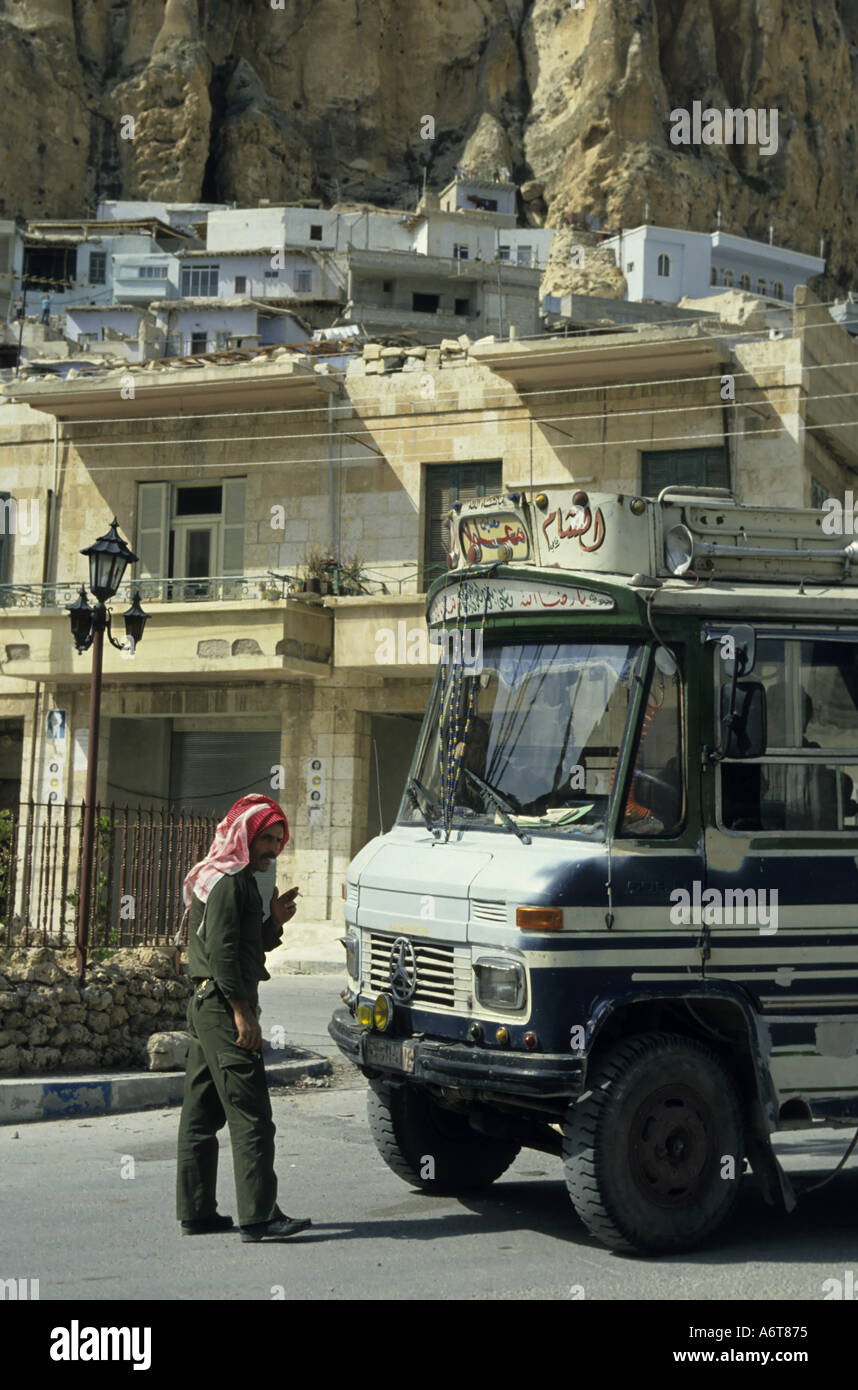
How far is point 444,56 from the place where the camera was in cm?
7569

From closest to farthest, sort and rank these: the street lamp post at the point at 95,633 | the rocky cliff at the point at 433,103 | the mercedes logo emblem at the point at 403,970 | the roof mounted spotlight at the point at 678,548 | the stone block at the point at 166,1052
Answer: the mercedes logo emblem at the point at 403,970 → the roof mounted spotlight at the point at 678,548 → the stone block at the point at 166,1052 → the street lamp post at the point at 95,633 → the rocky cliff at the point at 433,103

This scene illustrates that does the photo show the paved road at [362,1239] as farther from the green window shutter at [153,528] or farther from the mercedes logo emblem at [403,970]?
the green window shutter at [153,528]

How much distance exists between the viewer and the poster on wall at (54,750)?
24.1 meters

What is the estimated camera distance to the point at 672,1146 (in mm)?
6129

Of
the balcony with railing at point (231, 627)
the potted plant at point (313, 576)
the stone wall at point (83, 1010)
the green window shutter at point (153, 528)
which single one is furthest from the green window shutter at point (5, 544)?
the stone wall at point (83, 1010)

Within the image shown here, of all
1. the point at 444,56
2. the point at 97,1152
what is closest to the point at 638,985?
the point at 97,1152

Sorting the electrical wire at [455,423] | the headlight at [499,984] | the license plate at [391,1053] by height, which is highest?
the electrical wire at [455,423]

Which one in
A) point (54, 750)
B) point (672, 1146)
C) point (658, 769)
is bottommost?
point (672, 1146)

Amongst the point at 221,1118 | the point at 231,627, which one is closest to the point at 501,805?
the point at 221,1118

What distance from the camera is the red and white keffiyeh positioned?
6348 mm

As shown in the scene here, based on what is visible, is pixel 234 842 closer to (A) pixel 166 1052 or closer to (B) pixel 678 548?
(B) pixel 678 548

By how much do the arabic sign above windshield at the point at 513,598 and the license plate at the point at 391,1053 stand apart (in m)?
1.92

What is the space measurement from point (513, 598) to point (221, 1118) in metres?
2.54

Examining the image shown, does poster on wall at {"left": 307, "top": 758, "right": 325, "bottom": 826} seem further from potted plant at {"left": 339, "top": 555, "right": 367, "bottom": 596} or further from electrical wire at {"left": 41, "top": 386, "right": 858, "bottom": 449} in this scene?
electrical wire at {"left": 41, "top": 386, "right": 858, "bottom": 449}
